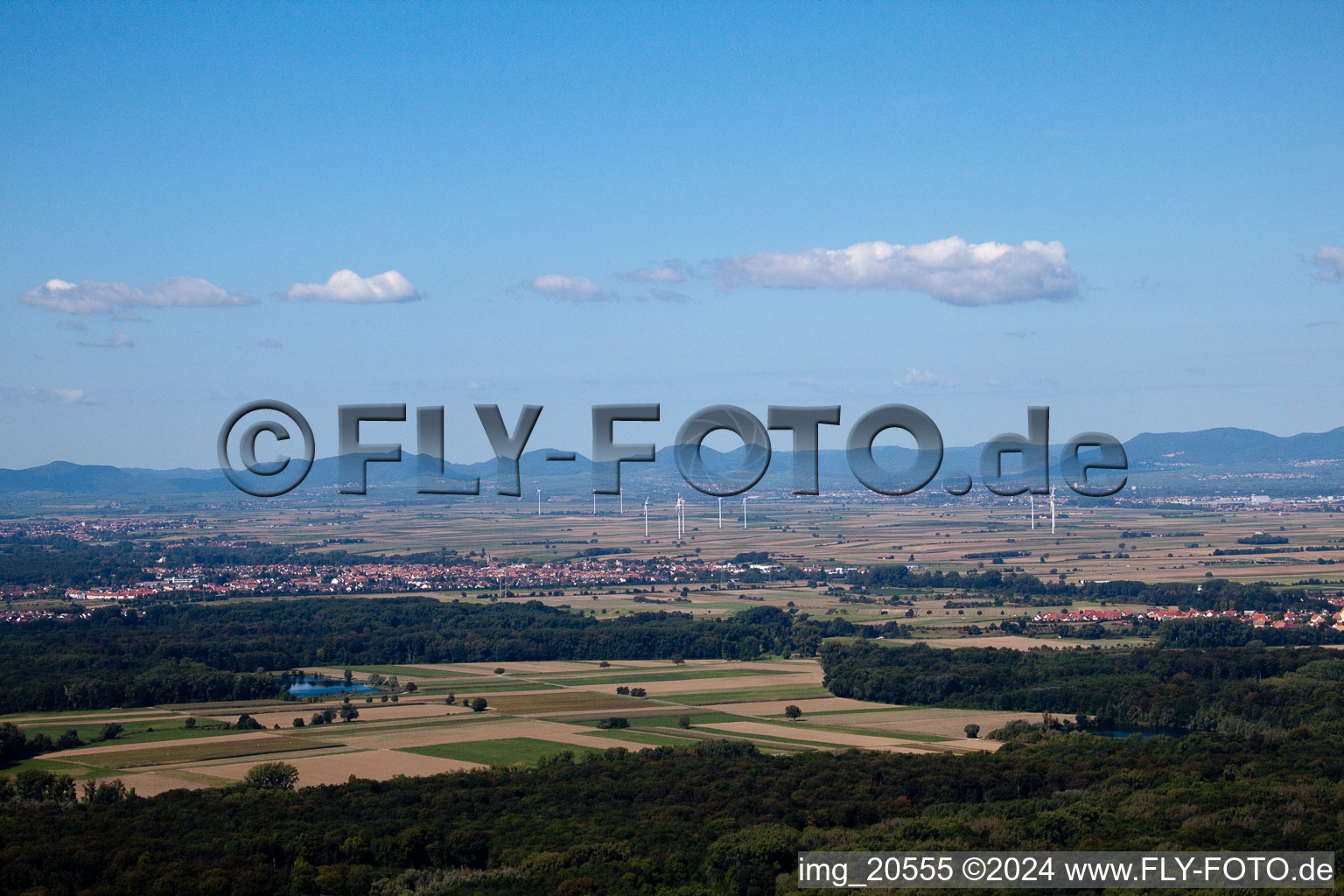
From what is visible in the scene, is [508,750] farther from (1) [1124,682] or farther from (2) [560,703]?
(1) [1124,682]

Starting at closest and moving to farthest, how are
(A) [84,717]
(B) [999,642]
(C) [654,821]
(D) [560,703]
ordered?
(C) [654,821] → (A) [84,717] → (D) [560,703] → (B) [999,642]

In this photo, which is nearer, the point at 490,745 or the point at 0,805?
the point at 0,805

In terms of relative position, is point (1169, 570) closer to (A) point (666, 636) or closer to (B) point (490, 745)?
(A) point (666, 636)

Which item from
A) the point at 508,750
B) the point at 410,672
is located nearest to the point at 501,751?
the point at 508,750

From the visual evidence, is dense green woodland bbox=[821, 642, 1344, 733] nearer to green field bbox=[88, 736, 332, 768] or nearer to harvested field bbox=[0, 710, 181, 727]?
green field bbox=[88, 736, 332, 768]

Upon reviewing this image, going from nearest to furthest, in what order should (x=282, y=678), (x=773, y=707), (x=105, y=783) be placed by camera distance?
(x=105, y=783), (x=773, y=707), (x=282, y=678)

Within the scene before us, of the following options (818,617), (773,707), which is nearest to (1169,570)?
(818,617)
